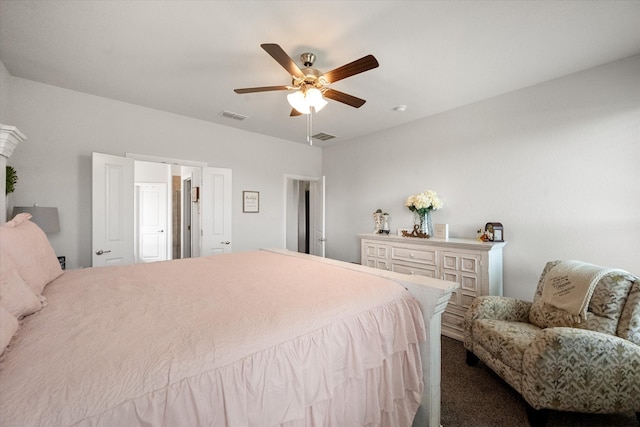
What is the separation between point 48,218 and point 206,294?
2385 millimetres

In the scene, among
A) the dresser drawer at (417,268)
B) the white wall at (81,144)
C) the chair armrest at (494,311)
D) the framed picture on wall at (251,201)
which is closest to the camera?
the chair armrest at (494,311)

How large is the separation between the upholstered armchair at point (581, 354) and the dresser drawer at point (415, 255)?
42.2 inches

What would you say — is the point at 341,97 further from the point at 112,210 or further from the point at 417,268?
the point at 112,210

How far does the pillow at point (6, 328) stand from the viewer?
75 cm

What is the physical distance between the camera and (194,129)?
378cm

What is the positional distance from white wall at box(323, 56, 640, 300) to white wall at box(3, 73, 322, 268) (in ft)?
9.35

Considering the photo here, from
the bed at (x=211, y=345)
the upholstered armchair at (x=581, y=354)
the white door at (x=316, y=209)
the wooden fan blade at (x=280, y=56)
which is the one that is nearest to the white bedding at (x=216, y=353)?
the bed at (x=211, y=345)

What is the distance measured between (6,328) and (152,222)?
5866mm

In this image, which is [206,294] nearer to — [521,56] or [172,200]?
[521,56]

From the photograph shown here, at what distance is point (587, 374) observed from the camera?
1.57 m

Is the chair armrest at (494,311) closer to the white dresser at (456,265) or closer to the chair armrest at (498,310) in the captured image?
the chair armrest at (498,310)

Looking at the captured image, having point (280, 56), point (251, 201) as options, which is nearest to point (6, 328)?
point (280, 56)

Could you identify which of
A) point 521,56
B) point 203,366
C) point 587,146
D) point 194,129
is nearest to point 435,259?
point 587,146

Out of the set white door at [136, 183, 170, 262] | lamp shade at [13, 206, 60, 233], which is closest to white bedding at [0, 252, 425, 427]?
lamp shade at [13, 206, 60, 233]
